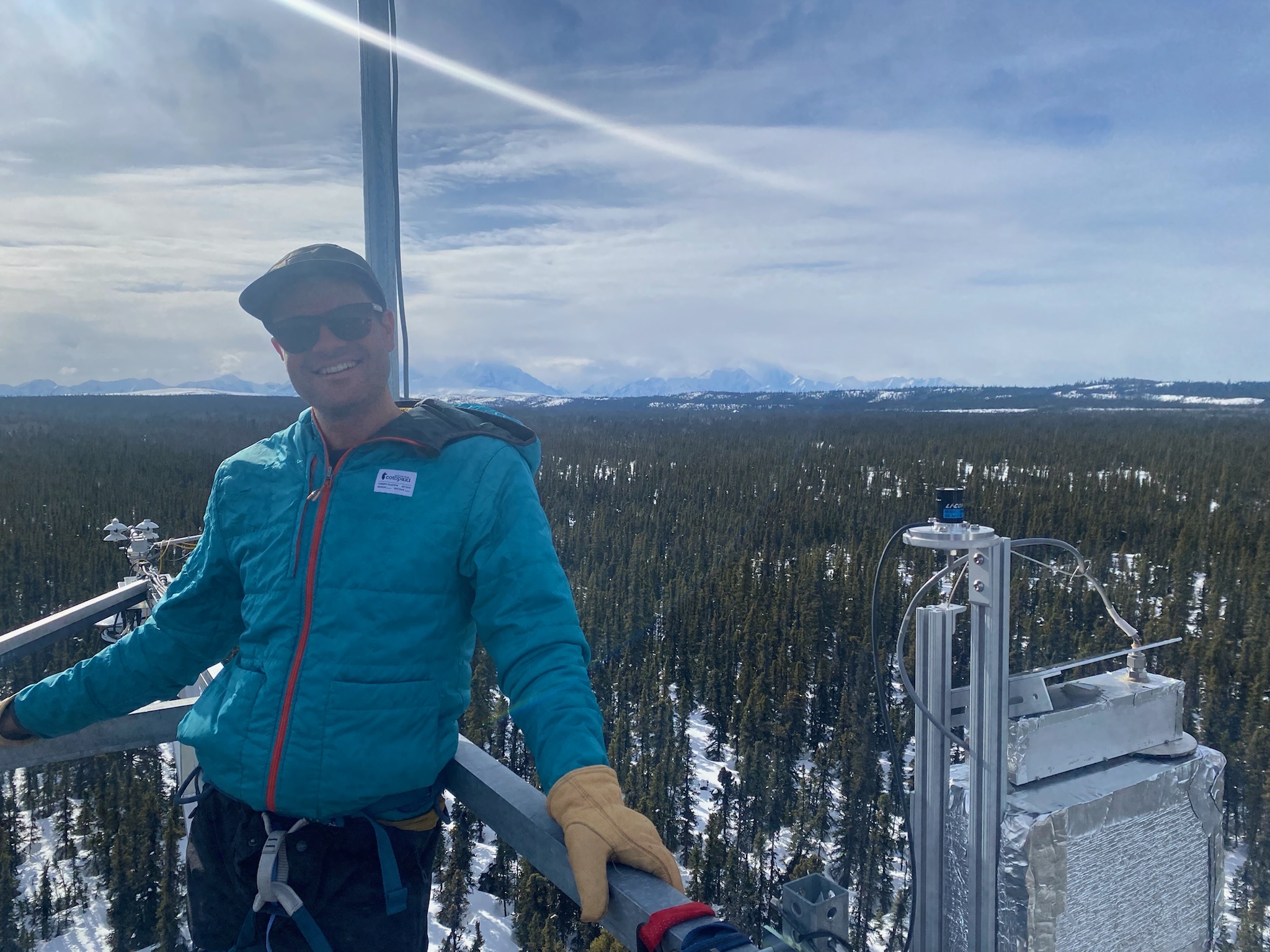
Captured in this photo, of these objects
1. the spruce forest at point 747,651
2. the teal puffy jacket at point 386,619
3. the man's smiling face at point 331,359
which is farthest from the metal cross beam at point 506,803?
the spruce forest at point 747,651

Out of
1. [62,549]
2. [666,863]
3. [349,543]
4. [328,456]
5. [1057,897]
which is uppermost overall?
[328,456]

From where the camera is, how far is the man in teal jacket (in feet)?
5.18

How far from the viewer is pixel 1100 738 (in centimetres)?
207

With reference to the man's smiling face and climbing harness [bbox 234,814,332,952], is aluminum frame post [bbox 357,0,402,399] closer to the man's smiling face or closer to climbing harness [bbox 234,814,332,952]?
the man's smiling face

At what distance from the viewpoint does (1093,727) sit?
206 cm

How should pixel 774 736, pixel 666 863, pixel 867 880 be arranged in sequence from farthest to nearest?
pixel 774 736 → pixel 867 880 → pixel 666 863

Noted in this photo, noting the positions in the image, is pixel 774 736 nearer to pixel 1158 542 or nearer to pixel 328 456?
pixel 328 456

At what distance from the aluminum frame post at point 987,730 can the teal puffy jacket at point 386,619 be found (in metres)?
1.09

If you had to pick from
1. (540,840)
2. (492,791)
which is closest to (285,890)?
(492,791)

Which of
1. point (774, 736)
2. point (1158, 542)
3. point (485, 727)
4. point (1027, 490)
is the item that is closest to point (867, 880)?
point (774, 736)

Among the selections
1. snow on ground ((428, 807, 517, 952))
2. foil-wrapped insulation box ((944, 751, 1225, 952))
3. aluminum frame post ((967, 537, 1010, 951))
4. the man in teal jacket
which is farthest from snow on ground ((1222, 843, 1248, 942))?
the man in teal jacket

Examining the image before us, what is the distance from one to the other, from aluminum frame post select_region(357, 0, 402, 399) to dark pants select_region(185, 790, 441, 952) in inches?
47.4

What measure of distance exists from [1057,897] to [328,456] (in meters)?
2.03

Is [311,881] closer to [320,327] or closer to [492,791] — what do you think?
[492,791]
